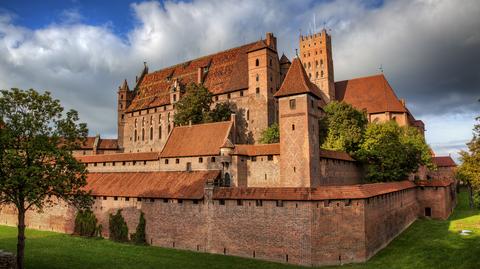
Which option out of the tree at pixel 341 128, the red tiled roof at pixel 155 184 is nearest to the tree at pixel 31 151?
the red tiled roof at pixel 155 184

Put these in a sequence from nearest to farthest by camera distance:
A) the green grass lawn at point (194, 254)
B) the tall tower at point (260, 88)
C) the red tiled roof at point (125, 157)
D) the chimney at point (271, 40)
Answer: the green grass lawn at point (194, 254)
the red tiled roof at point (125, 157)
the tall tower at point (260, 88)
the chimney at point (271, 40)

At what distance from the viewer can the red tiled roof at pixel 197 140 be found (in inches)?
1527

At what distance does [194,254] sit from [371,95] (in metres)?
46.0

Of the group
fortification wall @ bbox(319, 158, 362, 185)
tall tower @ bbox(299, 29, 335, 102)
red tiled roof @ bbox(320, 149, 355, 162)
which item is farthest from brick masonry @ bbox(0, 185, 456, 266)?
tall tower @ bbox(299, 29, 335, 102)

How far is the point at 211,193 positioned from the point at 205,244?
4.11 metres

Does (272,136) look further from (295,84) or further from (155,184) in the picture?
(155,184)

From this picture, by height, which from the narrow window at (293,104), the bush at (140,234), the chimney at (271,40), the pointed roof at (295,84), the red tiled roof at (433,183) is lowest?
the bush at (140,234)

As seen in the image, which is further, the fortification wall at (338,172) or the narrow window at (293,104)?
the fortification wall at (338,172)

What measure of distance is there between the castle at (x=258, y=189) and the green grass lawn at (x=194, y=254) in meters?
1.25

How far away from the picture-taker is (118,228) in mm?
35188

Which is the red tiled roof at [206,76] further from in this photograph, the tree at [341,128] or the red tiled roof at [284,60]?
the tree at [341,128]

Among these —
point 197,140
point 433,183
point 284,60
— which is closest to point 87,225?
point 197,140

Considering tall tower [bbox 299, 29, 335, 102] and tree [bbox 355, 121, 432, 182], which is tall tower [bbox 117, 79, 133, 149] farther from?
tree [bbox 355, 121, 432, 182]

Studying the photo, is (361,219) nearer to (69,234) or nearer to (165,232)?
(165,232)
